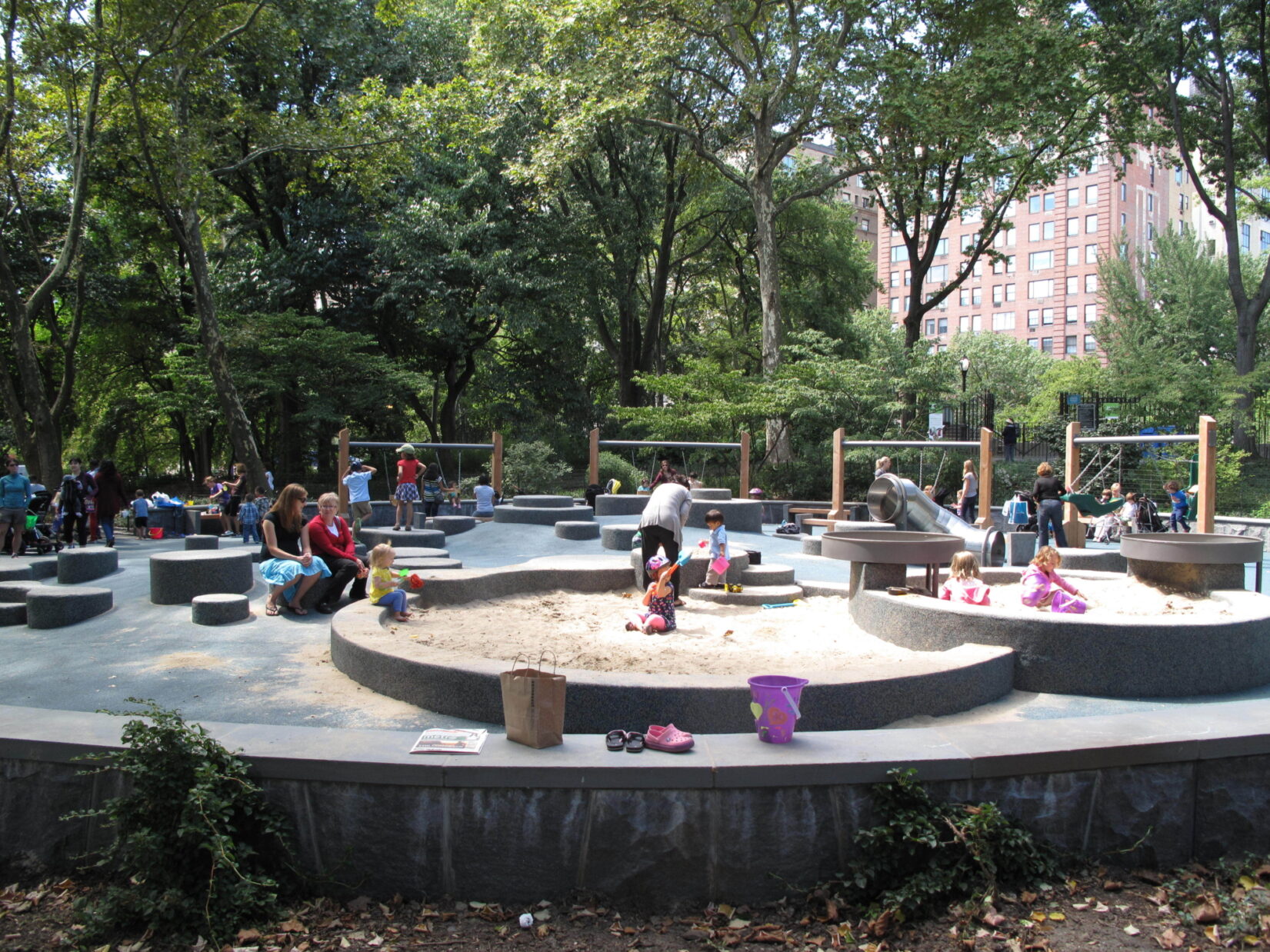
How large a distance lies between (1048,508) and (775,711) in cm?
1026

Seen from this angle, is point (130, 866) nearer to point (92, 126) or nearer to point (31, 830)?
point (31, 830)

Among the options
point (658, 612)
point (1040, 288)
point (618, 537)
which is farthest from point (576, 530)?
point (1040, 288)

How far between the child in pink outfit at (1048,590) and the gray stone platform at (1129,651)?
3.35 feet

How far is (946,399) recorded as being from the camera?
27.4 meters

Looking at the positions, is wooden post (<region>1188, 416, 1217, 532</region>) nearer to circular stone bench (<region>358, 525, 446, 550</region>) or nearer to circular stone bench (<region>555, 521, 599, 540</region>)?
circular stone bench (<region>555, 521, 599, 540</region>)

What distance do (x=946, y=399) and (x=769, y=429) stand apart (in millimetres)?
5655

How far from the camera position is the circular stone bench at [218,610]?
8.63 m

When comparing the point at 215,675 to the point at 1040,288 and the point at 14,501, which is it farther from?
the point at 1040,288

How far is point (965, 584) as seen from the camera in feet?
26.1

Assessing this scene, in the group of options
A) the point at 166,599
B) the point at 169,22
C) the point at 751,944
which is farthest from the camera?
the point at 169,22

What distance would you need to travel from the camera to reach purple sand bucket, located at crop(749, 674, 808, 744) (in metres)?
4.26

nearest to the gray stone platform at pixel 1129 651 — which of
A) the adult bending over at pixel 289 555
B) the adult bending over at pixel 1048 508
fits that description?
the adult bending over at pixel 289 555

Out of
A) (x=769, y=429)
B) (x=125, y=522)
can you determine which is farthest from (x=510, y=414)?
(x=125, y=522)

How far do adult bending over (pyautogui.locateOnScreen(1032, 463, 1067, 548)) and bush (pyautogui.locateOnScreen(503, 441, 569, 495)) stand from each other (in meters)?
12.7
